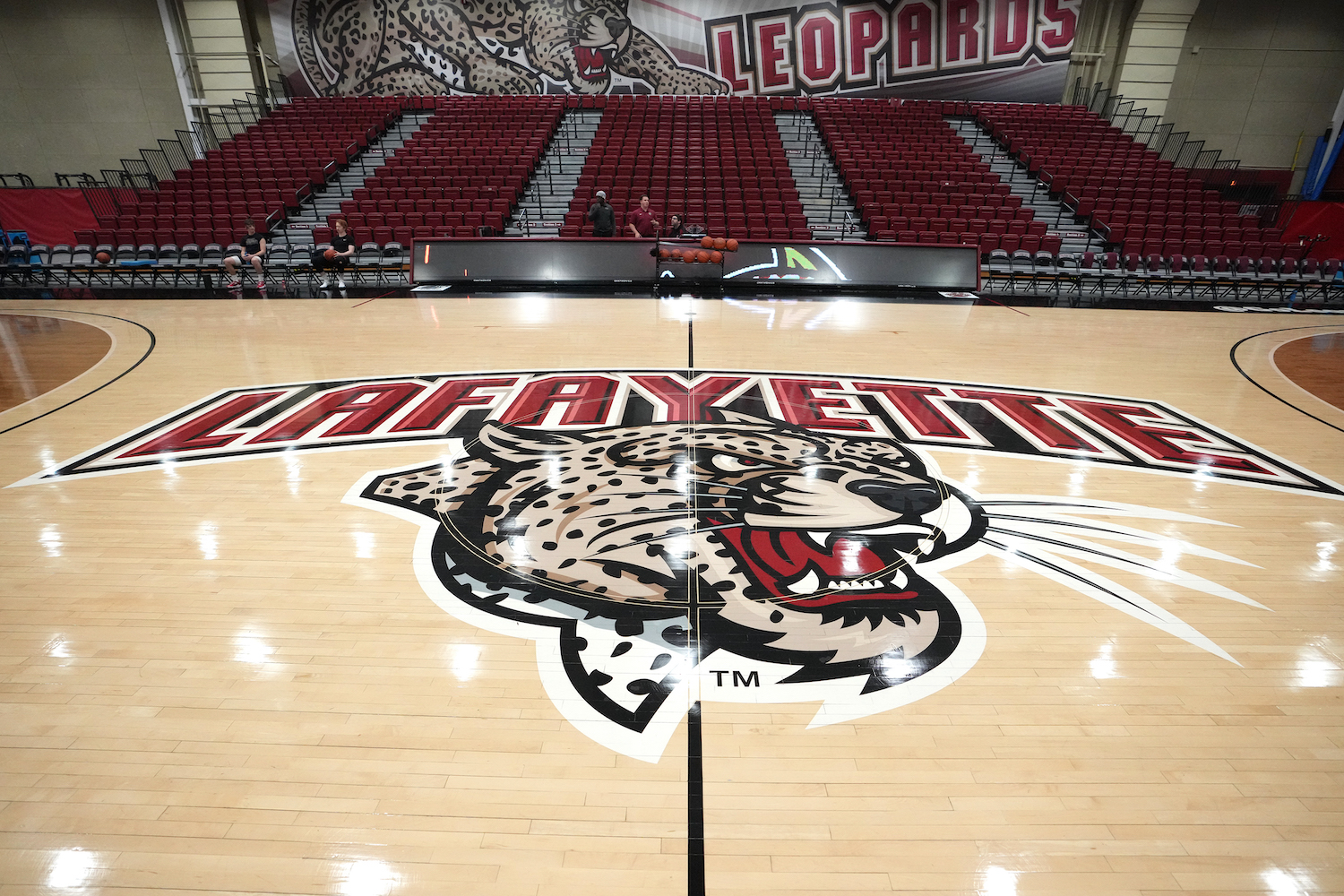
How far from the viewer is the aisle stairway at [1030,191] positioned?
11906 mm

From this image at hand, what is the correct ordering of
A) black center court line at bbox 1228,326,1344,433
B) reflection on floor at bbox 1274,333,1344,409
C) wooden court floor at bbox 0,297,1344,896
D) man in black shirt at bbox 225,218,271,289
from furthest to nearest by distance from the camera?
man in black shirt at bbox 225,218,271,289 < reflection on floor at bbox 1274,333,1344,409 < black center court line at bbox 1228,326,1344,433 < wooden court floor at bbox 0,297,1344,896

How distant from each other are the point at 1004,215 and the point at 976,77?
24.0 feet

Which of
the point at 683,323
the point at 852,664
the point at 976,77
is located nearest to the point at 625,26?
the point at 976,77

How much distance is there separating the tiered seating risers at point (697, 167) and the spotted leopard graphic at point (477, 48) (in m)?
1.11

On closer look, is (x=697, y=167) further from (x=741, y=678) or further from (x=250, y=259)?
(x=741, y=678)

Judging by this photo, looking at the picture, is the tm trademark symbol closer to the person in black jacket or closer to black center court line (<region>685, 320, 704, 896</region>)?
black center court line (<region>685, 320, 704, 896</region>)

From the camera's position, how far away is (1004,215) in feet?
37.8

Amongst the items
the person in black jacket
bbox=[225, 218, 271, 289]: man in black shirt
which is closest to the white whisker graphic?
the person in black jacket

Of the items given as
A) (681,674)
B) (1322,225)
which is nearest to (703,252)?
(681,674)

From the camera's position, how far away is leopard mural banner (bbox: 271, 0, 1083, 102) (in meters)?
15.3

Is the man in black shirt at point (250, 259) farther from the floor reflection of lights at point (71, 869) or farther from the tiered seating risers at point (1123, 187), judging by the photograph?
the tiered seating risers at point (1123, 187)

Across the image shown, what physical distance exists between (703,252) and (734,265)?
1.93 ft

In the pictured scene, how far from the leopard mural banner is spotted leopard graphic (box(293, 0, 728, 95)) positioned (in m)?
0.03

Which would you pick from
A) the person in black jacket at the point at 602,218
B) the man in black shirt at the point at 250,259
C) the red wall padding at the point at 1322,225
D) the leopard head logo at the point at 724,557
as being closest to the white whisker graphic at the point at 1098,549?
the leopard head logo at the point at 724,557
